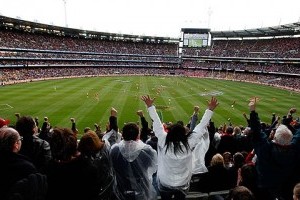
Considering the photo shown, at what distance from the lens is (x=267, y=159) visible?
15.5 feet

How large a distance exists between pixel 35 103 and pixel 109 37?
80.0 metres

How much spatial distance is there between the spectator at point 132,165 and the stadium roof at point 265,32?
74.6m

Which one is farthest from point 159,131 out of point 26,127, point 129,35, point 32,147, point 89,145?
point 129,35

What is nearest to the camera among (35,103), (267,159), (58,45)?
(267,159)

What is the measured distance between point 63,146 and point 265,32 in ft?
306

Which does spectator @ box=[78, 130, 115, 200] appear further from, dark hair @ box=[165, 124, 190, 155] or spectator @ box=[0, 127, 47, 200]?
dark hair @ box=[165, 124, 190, 155]

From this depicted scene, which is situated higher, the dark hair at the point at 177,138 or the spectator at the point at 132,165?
the dark hair at the point at 177,138

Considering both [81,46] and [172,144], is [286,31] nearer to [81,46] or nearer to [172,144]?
[81,46]

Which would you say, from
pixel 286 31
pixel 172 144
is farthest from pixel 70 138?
pixel 286 31

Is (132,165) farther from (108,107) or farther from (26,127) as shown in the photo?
(108,107)

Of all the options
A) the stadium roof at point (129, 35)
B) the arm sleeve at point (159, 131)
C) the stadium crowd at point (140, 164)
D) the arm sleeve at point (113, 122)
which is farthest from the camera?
the stadium roof at point (129, 35)

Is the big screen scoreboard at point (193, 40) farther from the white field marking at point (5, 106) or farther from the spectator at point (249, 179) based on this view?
the spectator at point (249, 179)

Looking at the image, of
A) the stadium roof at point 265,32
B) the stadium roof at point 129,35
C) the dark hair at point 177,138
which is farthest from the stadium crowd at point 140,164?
the stadium roof at point 265,32

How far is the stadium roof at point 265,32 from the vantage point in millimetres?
74100
